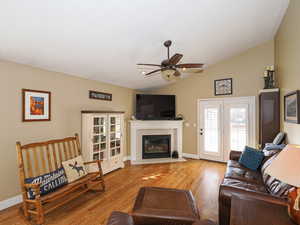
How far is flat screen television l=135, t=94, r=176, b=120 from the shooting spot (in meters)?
5.01

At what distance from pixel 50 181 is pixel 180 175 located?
264cm

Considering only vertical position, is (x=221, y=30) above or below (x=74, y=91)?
above

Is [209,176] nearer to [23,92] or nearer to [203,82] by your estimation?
[203,82]

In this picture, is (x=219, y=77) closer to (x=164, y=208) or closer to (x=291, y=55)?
(x=291, y=55)

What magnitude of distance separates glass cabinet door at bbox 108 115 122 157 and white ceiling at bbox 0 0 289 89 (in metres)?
1.13

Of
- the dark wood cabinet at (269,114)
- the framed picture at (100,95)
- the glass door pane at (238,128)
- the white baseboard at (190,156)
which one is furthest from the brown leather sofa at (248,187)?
the framed picture at (100,95)

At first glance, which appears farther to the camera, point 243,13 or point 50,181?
point 243,13

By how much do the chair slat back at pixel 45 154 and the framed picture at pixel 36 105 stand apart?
1.66 ft

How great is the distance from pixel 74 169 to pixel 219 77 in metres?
4.42

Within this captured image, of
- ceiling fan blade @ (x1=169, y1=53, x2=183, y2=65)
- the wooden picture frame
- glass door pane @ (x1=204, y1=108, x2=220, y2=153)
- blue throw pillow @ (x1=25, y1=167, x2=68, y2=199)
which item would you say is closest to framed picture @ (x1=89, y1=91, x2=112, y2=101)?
blue throw pillow @ (x1=25, y1=167, x2=68, y2=199)

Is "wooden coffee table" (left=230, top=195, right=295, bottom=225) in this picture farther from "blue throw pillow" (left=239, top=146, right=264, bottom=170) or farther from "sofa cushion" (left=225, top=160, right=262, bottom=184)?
"blue throw pillow" (left=239, top=146, right=264, bottom=170)

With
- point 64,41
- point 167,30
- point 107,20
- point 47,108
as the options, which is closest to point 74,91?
point 47,108

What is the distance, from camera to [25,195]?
2.19m

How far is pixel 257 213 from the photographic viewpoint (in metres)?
1.24
